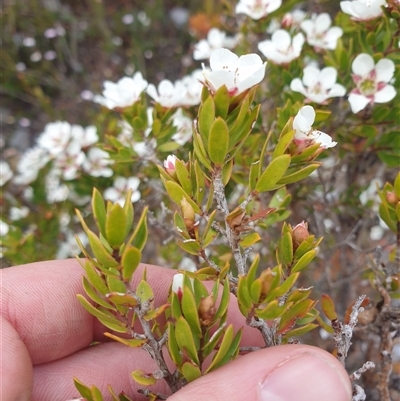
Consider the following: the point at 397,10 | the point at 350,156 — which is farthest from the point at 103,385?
the point at 397,10

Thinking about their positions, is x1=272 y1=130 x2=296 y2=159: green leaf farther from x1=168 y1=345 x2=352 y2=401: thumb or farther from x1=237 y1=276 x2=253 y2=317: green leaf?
x1=168 y1=345 x2=352 y2=401: thumb

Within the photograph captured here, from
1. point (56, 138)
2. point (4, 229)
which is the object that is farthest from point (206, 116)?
point (4, 229)

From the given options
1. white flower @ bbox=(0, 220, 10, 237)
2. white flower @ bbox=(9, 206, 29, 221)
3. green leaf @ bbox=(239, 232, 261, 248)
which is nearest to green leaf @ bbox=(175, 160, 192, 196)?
green leaf @ bbox=(239, 232, 261, 248)

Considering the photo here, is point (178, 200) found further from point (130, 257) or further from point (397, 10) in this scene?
point (397, 10)

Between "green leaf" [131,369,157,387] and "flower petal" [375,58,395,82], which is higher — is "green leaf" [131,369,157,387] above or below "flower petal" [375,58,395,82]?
below

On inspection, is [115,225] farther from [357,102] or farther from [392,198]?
[357,102]

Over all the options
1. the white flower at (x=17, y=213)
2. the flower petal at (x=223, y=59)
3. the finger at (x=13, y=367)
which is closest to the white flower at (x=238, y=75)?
the flower petal at (x=223, y=59)

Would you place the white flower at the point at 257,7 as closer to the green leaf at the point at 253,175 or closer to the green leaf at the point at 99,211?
the green leaf at the point at 253,175
